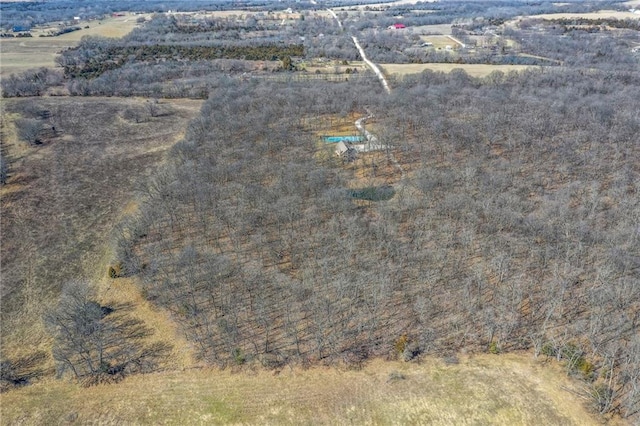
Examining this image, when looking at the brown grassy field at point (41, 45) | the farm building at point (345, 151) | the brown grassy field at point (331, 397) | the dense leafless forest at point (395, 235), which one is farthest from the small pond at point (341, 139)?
the brown grassy field at point (41, 45)

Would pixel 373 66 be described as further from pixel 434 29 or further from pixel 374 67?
pixel 434 29

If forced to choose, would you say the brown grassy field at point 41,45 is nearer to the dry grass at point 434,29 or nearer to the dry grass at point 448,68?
the dry grass at point 448,68

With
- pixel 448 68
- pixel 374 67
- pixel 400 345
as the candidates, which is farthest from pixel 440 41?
pixel 400 345

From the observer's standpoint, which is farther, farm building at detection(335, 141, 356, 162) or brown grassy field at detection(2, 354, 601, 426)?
farm building at detection(335, 141, 356, 162)

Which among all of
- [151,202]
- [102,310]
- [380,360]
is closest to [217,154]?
[151,202]

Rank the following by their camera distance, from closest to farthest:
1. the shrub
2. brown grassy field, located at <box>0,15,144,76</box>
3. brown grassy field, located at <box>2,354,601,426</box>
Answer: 1. brown grassy field, located at <box>2,354,601,426</box>
2. the shrub
3. brown grassy field, located at <box>0,15,144,76</box>

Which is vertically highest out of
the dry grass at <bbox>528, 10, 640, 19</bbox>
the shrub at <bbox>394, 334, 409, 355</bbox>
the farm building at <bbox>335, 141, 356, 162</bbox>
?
the dry grass at <bbox>528, 10, 640, 19</bbox>

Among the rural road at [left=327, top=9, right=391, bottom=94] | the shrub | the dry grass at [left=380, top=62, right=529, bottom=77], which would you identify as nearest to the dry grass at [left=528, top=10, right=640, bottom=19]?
the rural road at [left=327, top=9, right=391, bottom=94]

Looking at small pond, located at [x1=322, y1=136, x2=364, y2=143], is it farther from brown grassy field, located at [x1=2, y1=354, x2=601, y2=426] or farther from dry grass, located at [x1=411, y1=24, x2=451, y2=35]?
dry grass, located at [x1=411, y1=24, x2=451, y2=35]
